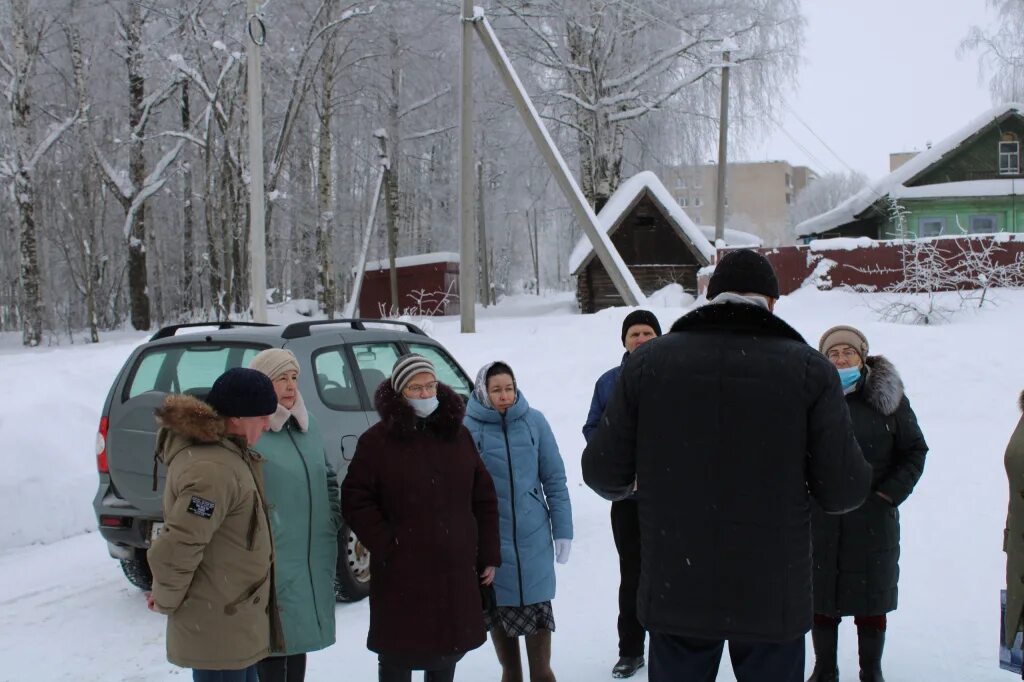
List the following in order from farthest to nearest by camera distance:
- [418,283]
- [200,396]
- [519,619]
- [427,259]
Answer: [418,283], [427,259], [200,396], [519,619]

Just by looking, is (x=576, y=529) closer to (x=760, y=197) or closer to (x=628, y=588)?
(x=628, y=588)

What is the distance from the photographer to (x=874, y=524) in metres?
4.16

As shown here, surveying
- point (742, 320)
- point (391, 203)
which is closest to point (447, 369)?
point (742, 320)

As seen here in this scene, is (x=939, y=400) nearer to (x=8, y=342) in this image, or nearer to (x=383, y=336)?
(x=383, y=336)

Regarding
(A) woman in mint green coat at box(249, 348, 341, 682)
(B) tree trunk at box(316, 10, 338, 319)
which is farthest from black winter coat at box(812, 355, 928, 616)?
(B) tree trunk at box(316, 10, 338, 319)

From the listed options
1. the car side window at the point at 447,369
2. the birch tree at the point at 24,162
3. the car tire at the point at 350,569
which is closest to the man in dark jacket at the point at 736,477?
the car tire at the point at 350,569

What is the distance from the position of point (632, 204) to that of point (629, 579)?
2161 cm

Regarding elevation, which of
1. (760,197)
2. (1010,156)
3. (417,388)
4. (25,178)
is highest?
(760,197)

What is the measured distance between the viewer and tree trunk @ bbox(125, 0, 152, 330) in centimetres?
2667

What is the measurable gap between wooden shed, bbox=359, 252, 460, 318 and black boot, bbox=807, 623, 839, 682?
26.7m

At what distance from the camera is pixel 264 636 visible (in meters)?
3.22

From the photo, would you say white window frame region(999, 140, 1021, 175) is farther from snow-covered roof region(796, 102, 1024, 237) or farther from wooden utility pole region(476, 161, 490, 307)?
wooden utility pole region(476, 161, 490, 307)

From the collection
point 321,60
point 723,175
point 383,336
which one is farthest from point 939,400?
point 321,60

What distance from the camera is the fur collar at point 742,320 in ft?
8.97
